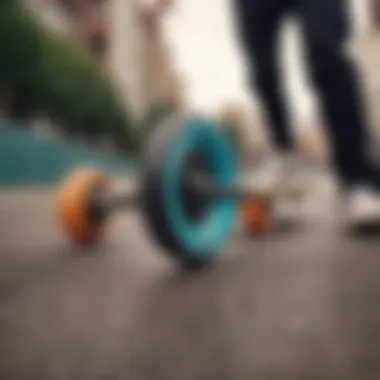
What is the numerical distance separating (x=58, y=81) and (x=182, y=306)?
16 centimetres

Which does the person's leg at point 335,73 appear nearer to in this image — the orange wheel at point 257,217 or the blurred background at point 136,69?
the blurred background at point 136,69

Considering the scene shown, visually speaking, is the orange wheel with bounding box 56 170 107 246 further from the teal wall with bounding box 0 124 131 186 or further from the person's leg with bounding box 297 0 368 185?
the person's leg with bounding box 297 0 368 185

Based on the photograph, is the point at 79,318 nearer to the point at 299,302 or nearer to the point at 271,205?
the point at 299,302

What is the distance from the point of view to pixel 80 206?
1.78ft

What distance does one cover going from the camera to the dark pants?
0.39m

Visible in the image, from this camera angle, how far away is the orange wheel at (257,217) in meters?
0.57

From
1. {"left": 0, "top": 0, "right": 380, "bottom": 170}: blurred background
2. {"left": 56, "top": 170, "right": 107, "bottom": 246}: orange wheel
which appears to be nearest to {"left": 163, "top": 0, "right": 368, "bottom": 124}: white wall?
{"left": 0, "top": 0, "right": 380, "bottom": 170}: blurred background

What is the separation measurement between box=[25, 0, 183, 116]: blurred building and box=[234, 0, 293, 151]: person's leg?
0.05m

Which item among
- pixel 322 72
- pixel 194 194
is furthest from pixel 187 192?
pixel 322 72

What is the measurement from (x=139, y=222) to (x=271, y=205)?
0.15 meters

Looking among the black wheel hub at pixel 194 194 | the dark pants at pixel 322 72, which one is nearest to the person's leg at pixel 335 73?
the dark pants at pixel 322 72

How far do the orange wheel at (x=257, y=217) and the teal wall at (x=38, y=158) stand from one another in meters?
0.14

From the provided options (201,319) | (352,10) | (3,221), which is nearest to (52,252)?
(3,221)

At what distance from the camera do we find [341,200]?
1.50ft
